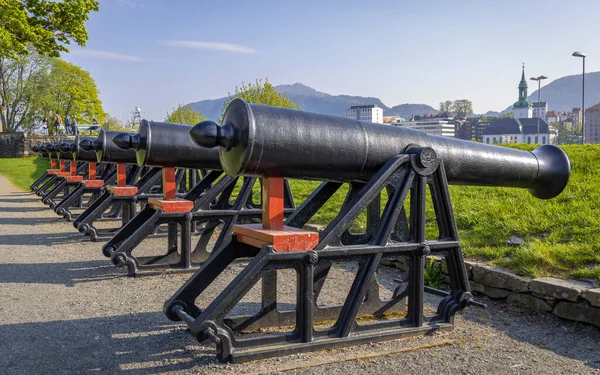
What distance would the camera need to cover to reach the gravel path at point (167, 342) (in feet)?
11.8

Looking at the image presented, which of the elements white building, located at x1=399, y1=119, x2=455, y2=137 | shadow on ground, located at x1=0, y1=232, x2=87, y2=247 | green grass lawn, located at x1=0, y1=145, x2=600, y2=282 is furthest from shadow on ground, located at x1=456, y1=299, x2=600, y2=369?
white building, located at x1=399, y1=119, x2=455, y2=137

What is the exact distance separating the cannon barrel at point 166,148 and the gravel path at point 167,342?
134 cm

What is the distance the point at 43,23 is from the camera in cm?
2084

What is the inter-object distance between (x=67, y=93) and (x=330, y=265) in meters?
61.0

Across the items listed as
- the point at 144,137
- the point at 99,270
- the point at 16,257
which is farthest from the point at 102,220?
the point at 144,137

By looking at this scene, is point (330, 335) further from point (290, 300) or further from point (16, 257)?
point (16, 257)

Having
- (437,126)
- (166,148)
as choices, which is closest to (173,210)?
(166,148)

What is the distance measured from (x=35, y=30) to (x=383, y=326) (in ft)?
64.2

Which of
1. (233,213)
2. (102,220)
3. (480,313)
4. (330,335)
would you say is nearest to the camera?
(330,335)

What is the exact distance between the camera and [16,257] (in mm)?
7621

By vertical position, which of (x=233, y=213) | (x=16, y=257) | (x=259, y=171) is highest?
(x=259, y=171)

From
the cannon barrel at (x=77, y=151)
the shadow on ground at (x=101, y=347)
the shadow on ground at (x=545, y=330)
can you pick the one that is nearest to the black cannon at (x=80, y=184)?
the cannon barrel at (x=77, y=151)

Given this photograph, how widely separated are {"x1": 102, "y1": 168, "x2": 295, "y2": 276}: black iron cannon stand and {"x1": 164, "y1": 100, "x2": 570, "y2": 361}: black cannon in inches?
98.6

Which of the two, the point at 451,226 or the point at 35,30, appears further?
the point at 35,30
